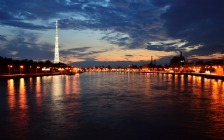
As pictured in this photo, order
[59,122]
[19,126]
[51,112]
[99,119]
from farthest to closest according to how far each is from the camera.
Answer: [51,112], [99,119], [59,122], [19,126]

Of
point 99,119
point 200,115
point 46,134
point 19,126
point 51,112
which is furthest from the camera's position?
point 51,112

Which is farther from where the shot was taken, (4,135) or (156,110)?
(156,110)

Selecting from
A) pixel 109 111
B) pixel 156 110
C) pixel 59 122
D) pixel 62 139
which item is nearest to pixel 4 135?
pixel 62 139

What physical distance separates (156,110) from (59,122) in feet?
22.8

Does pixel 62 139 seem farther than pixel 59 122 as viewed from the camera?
No

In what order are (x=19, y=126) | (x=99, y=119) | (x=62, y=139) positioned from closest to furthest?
(x=62, y=139) < (x=19, y=126) < (x=99, y=119)

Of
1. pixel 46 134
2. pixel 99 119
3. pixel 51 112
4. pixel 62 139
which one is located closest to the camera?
pixel 62 139

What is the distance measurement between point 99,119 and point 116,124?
174 centimetres

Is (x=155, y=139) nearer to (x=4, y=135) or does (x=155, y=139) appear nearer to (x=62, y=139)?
(x=62, y=139)

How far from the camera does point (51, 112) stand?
60.5 feet

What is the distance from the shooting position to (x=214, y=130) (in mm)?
13164

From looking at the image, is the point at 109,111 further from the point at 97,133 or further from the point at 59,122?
the point at 97,133

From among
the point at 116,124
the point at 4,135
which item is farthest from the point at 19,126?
the point at 116,124

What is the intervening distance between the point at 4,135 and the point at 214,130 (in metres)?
8.99
